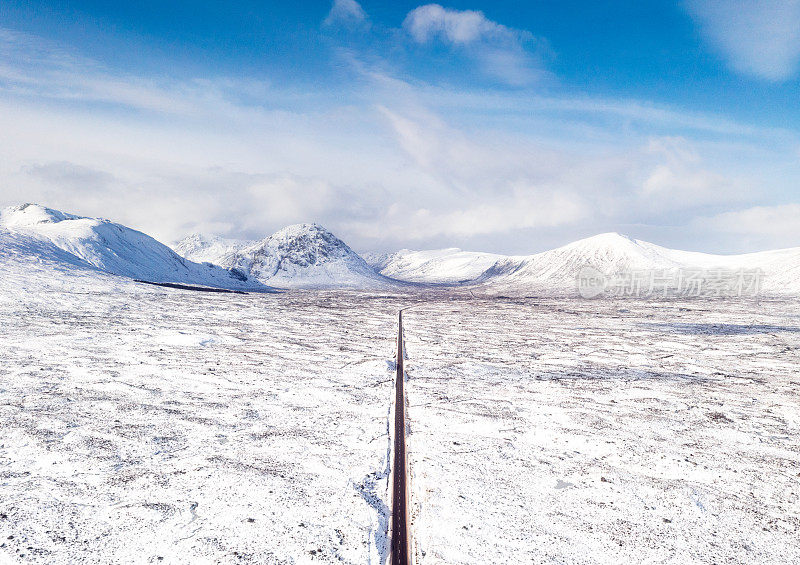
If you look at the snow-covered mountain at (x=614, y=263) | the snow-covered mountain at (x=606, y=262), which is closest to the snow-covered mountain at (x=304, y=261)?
the snow-covered mountain at (x=614, y=263)

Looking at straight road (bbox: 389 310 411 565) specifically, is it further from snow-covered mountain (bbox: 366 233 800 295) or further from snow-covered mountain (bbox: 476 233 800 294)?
snow-covered mountain (bbox: 476 233 800 294)

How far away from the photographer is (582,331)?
2186 centimetres

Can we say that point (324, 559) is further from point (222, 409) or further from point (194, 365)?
point (194, 365)

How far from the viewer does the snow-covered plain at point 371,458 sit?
382 cm

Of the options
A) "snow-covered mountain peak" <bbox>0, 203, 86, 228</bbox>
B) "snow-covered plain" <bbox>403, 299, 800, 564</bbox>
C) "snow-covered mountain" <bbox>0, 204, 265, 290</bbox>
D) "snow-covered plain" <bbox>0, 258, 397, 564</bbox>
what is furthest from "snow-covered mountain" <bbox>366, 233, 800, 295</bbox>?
"snow-covered mountain peak" <bbox>0, 203, 86, 228</bbox>

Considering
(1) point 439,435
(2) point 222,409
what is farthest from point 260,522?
(2) point 222,409

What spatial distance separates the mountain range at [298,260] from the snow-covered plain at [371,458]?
3985 centimetres

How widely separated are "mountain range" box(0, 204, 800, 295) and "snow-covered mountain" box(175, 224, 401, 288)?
1.08 feet

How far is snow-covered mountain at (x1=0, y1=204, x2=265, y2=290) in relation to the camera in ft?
135

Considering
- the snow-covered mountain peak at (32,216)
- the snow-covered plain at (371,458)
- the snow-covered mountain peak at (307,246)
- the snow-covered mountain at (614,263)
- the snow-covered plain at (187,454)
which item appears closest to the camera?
the snow-covered plain at (187,454)

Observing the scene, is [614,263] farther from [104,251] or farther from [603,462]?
[603,462]

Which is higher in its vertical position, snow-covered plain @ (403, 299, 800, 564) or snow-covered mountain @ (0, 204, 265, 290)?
snow-covered mountain @ (0, 204, 265, 290)

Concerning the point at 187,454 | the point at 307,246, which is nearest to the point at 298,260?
the point at 307,246

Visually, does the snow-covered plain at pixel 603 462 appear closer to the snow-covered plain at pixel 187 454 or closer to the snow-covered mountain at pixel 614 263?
the snow-covered plain at pixel 187 454
